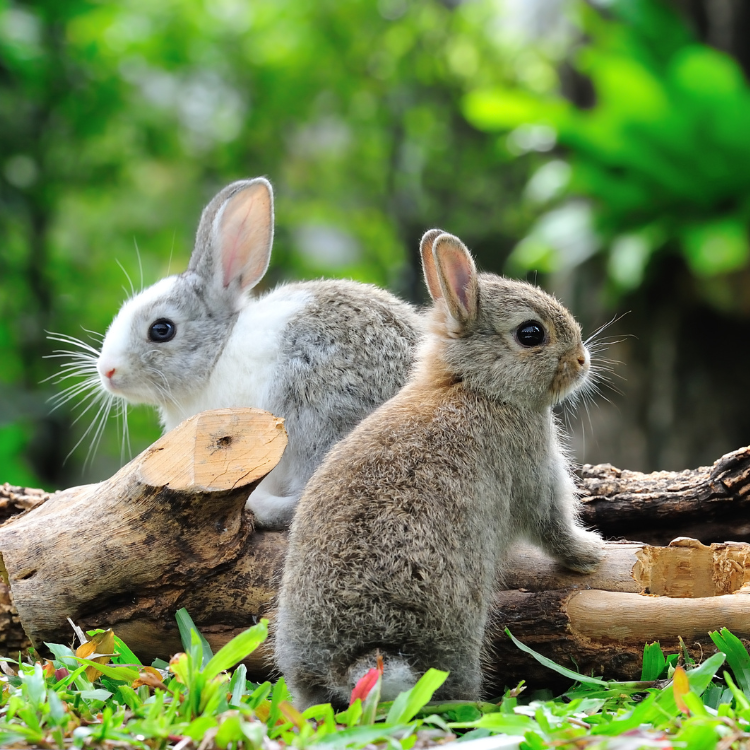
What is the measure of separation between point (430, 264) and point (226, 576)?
1546mm

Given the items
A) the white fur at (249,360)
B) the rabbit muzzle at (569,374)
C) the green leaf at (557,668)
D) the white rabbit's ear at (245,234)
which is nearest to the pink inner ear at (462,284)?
the rabbit muzzle at (569,374)

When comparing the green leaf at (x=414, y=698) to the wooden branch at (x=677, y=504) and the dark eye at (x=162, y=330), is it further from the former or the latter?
the dark eye at (x=162, y=330)

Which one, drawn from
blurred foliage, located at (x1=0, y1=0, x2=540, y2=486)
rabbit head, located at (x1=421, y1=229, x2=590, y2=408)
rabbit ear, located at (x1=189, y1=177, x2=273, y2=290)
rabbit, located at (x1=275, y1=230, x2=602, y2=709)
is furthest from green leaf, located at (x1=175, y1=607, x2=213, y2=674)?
blurred foliage, located at (x1=0, y1=0, x2=540, y2=486)

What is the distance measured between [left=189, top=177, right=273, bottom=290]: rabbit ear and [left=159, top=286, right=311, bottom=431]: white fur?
0.19 metres

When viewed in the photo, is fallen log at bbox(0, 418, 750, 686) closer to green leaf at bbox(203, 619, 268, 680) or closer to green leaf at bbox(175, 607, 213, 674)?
green leaf at bbox(175, 607, 213, 674)

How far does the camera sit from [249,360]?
3.96 meters

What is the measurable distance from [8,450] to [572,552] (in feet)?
18.6

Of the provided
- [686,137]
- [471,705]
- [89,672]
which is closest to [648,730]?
[471,705]

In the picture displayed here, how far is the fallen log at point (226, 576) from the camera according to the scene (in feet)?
10.9

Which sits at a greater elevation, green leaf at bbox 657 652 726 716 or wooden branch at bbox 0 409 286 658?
wooden branch at bbox 0 409 286 658

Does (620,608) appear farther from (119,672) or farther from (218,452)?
(119,672)

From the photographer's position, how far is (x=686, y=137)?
31.2ft

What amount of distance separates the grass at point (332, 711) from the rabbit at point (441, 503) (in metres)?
0.20

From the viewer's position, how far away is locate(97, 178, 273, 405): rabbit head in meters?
4.05
